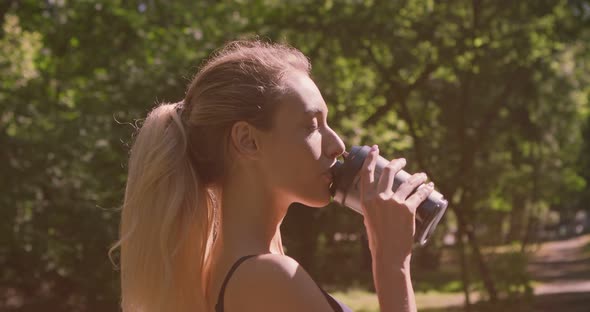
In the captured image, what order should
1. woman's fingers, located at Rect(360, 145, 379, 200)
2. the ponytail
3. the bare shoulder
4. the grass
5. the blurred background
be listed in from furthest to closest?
the grass, the blurred background, the ponytail, woman's fingers, located at Rect(360, 145, 379, 200), the bare shoulder

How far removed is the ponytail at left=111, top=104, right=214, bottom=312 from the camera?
1.97 meters

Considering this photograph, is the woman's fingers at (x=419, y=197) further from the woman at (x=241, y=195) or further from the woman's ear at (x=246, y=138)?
the woman's ear at (x=246, y=138)

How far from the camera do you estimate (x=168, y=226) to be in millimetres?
1956

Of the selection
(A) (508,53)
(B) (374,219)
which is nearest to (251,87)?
(B) (374,219)

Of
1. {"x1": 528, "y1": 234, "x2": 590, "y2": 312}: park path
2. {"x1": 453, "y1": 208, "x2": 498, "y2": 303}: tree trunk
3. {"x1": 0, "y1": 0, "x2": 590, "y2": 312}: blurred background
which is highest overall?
{"x1": 0, "y1": 0, "x2": 590, "y2": 312}: blurred background

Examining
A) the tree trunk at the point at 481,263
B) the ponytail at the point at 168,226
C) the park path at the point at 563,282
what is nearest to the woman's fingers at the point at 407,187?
the ponytail at the point at 168,226

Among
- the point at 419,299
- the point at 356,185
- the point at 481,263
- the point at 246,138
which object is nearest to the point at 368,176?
the point at 356,185

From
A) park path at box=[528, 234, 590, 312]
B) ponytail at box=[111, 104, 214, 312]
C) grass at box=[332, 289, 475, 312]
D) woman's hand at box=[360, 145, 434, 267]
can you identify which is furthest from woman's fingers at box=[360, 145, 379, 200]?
grass at box=[332, 289, 475, 312]

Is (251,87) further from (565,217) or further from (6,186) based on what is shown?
(565,217)

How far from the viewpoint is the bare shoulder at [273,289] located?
68.1 inches

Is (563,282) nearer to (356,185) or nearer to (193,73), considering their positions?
(193,73)

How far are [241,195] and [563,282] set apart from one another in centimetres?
2421

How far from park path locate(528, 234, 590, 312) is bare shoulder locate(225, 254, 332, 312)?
44.8 ft

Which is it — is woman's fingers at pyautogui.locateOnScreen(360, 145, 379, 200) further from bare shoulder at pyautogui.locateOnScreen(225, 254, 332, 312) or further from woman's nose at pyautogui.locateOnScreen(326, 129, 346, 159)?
bare shoulder at pyautogui.locateOnScreen(225, 254, 332, 312)
